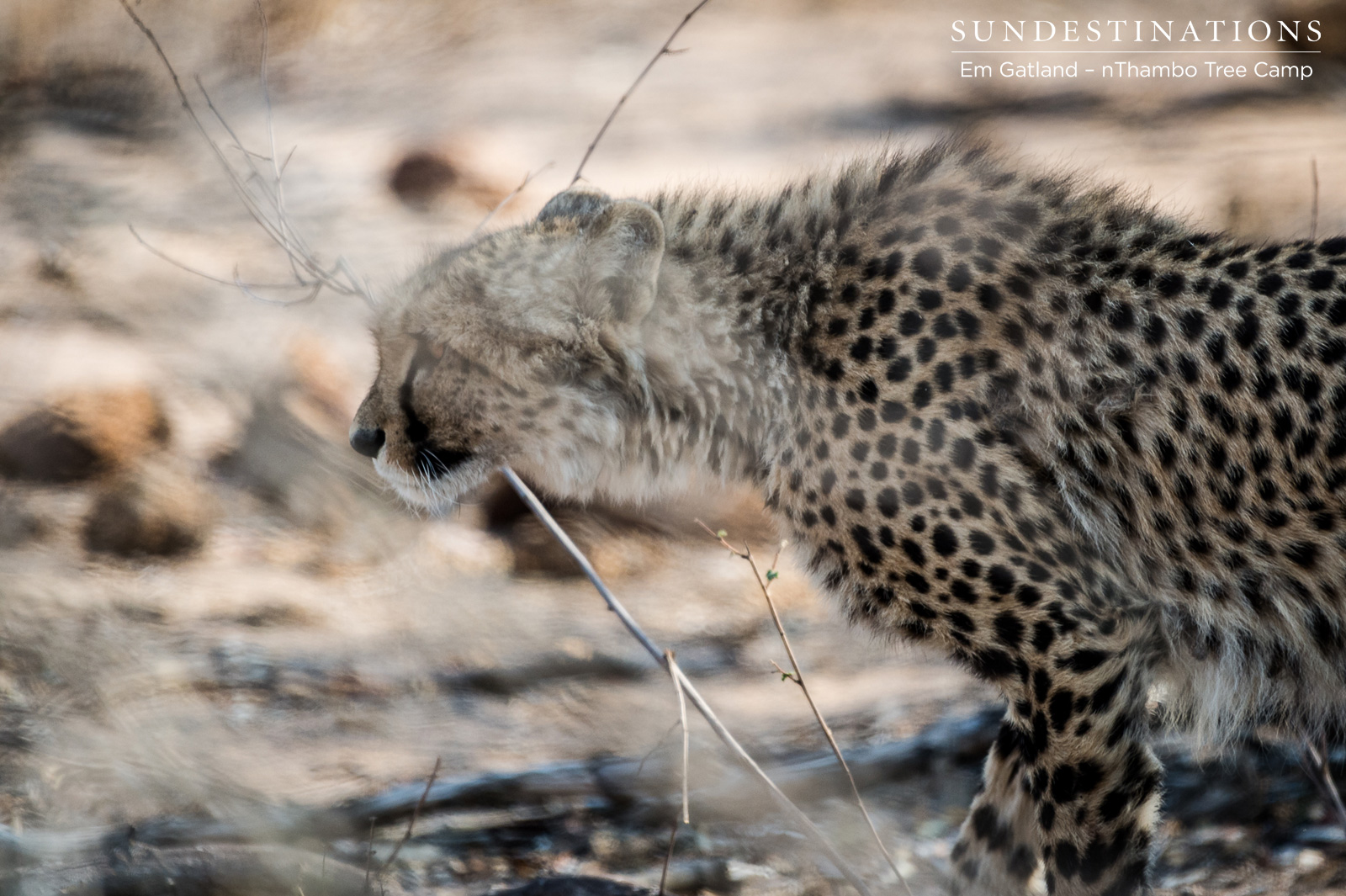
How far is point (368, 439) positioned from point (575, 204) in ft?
2.38

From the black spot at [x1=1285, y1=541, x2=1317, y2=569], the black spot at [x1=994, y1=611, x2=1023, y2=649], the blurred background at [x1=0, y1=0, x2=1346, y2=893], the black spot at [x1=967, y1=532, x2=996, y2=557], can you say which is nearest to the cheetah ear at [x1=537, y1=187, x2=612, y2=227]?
the blurred background at [x1=0, y1=0, x2=1346, y2=893]

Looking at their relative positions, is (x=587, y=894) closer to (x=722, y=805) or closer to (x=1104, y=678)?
(x=722, y=805)

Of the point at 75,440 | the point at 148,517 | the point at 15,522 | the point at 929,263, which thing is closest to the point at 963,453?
the point at 929,263

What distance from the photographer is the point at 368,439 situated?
9.67 ft

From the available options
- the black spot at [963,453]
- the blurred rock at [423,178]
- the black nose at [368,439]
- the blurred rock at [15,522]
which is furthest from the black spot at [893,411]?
the blurred rock at [423,178]

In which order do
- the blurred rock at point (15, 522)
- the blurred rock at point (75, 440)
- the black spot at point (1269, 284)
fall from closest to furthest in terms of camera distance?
the black spot at point (1269, 284), the blurred rock at point (15, 522), the blurred rock at point (75, 440)

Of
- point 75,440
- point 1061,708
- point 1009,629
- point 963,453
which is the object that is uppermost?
point 963,453

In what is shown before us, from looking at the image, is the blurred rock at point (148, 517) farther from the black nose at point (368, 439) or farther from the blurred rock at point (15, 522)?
the black nose at point (368, 439)

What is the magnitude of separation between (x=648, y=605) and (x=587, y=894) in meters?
1.46

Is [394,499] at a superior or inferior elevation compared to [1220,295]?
inferior

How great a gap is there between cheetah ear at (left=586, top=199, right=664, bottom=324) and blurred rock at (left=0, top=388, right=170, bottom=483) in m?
2.38

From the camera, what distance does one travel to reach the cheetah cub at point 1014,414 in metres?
2.39

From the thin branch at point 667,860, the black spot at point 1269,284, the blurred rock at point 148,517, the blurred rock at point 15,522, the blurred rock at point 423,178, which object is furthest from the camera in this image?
the blurred rock at point 423,178

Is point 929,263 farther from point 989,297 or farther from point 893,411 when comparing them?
point 893,411
